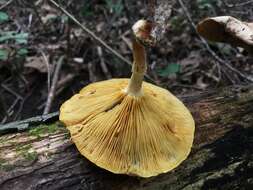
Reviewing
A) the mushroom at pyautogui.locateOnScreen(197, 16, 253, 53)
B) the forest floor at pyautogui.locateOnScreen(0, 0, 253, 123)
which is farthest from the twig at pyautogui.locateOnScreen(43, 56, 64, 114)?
the mushroom at pyautogui.locateOnScreen(197, 16, 253, 53)

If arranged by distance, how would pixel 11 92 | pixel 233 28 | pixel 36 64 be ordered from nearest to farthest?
pixel 233 28 → pixel 11 92 → pixel 36 64

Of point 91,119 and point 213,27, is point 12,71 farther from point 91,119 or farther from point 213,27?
point 213,27

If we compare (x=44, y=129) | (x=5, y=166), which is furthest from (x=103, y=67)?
(x=5, y=166)

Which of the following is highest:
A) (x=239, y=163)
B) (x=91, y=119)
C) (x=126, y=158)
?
(x=91, y=119)

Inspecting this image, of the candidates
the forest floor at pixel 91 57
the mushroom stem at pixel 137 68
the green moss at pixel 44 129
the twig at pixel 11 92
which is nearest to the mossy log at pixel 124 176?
the green moss at pixel 44 129

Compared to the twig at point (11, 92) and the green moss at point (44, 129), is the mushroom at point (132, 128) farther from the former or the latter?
the twig at point (11, 92)

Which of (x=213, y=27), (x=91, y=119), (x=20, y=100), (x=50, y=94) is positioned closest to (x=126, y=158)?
(x=91, y=119)

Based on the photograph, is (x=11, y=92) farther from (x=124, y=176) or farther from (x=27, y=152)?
(x=124, y=176)
